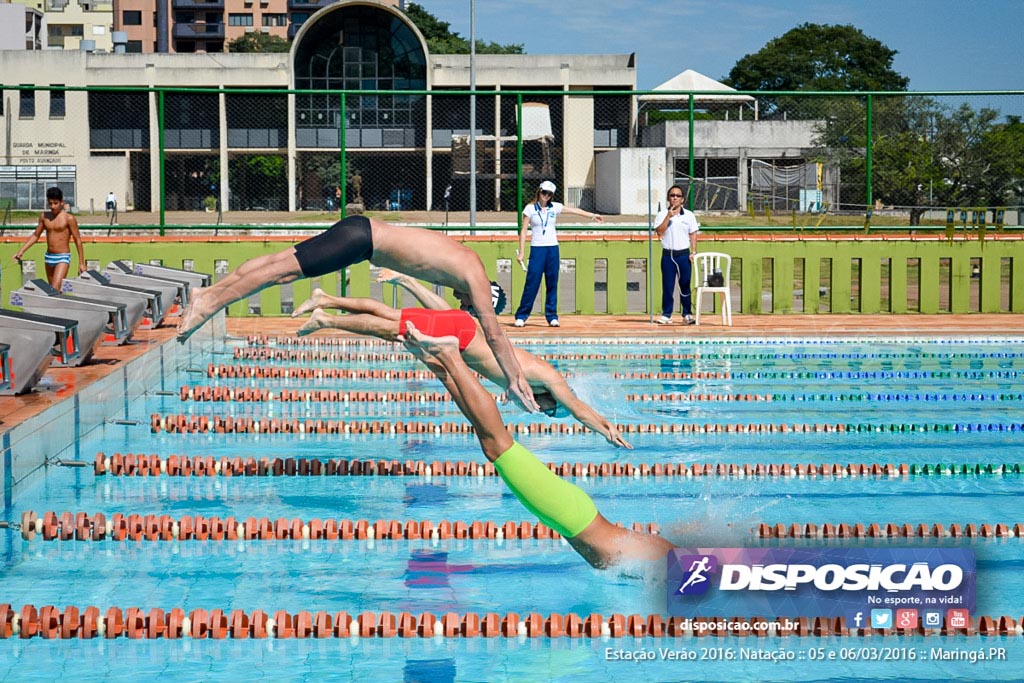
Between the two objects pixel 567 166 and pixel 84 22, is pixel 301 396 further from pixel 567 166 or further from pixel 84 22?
pixel 84 22

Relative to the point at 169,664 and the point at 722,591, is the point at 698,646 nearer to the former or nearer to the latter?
the point at 722,591

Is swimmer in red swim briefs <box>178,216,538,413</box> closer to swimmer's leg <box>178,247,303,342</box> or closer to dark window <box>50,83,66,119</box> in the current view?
swimmer's leg <box>178,247,303,342</box>

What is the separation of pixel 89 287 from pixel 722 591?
810 cm

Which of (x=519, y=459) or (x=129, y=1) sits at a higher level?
(x=129, y=1)

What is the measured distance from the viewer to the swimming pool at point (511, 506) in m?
4.88

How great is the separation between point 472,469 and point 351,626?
297 centimetres

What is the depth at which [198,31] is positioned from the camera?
9888 centimetres

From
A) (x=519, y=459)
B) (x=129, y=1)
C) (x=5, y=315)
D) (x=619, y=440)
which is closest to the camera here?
(x=519, y=459)

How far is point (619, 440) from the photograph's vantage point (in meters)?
6.06

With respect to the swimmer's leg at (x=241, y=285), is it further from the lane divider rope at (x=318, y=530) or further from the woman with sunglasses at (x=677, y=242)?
the woman with sunglasses at (x=677, y=242)

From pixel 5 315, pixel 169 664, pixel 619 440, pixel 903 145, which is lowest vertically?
pixel 169 664

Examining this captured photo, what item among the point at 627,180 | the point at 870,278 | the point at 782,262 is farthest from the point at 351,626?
the point at 627,180

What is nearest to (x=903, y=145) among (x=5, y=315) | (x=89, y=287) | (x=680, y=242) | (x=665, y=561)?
(x=680, y=242)

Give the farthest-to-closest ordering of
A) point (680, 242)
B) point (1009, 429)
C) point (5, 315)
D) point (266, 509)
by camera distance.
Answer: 1. point (680, 242)
2. point (1009, 429)
3. point (5, 315)
4. point (266, 509)
